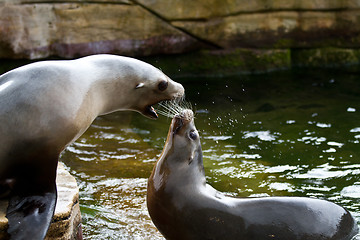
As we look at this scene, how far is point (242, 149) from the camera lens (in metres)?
5.66

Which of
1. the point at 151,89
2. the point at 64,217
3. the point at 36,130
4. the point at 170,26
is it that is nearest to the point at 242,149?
the point at 151,89

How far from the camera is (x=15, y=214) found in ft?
9.89

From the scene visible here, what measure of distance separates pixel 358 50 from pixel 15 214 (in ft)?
24.4

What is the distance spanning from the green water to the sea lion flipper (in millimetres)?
751

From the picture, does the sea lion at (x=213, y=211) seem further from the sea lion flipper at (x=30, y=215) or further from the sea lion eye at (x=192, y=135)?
the sea lion flipper at (x=30, y=215)

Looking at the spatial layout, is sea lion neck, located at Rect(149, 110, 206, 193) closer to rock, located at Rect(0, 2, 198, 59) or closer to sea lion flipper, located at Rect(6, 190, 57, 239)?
sea lion flipper, located at Rect(6, 190, 57, 239)

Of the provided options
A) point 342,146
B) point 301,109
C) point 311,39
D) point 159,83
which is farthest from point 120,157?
point 311,39

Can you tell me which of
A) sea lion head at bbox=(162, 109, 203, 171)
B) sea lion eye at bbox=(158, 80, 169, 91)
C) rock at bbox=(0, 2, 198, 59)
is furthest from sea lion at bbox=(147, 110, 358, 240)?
rock at bbox=(0, 2, 198, 59)

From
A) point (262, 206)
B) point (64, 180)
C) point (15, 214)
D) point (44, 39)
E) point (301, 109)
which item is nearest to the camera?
point (15, 214)

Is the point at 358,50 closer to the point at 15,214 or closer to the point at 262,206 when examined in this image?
the point at 262,206

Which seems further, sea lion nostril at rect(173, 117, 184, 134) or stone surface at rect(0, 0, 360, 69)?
stone surface at rect(0, 0, 360, 69)

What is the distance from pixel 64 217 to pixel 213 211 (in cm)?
81

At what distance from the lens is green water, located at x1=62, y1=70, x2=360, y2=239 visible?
173 inches

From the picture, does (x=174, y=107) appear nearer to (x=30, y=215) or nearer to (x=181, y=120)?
(x=181, y=120)
